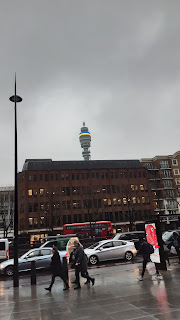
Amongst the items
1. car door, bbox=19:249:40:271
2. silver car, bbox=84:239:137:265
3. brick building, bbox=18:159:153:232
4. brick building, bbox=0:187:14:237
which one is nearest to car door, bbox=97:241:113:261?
silver car, bbox=84:239:137:265

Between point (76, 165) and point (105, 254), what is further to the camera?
point (76, 165)

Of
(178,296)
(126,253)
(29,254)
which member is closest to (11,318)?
(178,296)

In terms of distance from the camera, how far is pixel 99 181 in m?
68.8

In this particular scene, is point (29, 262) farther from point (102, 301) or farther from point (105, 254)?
point (102, 301)

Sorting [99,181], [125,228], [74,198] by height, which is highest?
[99,181]

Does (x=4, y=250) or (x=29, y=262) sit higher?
(x=4, y=250)

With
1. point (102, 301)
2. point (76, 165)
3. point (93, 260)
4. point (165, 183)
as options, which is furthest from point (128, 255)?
point (165, 183)

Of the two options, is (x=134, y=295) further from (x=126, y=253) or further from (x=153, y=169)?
(x=153, y=169)

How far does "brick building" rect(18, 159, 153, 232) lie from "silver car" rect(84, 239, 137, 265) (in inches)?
1659

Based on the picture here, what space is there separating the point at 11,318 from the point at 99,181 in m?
62.8

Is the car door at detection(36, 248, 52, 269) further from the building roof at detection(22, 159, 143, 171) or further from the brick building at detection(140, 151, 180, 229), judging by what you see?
the brick building at detection(140, 151, 180, 229)

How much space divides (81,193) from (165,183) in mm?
25354

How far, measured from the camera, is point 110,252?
16469mm

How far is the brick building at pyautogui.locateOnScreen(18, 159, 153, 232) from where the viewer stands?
6131 cm
